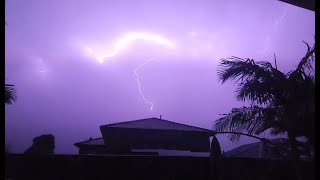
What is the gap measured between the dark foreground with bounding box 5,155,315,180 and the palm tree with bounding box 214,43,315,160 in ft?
3.20

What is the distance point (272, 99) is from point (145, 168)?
311 centimetres

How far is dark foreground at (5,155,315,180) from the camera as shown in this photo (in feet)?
20.3

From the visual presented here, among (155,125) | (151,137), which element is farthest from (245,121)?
(155,125)

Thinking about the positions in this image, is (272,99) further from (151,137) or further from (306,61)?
(151,137)

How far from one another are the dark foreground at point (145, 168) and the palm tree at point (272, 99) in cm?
97

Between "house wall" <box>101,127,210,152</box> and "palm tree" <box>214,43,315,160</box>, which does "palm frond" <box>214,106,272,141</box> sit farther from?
"house wall" <box>101,127,210,152</box>

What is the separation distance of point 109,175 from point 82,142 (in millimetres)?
13580

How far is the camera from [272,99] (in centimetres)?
612

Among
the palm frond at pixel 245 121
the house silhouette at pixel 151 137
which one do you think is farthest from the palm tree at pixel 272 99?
the house silhouette at pixel 151 137

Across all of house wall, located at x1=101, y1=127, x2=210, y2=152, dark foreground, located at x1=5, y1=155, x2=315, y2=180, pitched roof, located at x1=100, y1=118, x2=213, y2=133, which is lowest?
dark foreground, located at x1=5, y1=155, x2=315, y2=180

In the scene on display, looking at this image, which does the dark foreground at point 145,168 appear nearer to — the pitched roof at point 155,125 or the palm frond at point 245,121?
the palm frond at point 245,121

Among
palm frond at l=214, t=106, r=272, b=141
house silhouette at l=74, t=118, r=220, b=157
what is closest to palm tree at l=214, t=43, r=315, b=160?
palm frond at l=214, t=106, r=272, b=141

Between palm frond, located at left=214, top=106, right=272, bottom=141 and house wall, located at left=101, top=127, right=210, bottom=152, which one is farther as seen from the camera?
house wall, located at left=101, top=127, right=210, bottom=152
